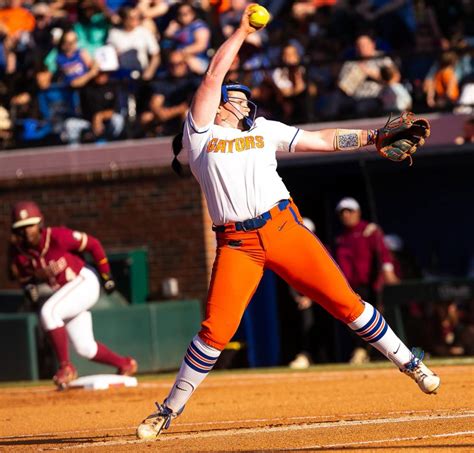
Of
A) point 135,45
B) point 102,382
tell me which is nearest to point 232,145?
point 102,382

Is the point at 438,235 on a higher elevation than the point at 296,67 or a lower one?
lower

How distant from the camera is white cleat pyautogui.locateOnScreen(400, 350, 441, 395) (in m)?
7.76

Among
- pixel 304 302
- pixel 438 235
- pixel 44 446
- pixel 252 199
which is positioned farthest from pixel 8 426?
pixel 438 235

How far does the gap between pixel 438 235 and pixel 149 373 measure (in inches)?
155

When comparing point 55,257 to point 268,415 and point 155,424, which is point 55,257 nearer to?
point 268,415

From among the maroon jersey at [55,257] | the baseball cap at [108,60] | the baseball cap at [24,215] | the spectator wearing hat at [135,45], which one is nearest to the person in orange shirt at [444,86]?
the spectator wearing hat at [135,45]

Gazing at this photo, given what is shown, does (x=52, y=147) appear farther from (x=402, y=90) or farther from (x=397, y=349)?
(x=397, y=349)

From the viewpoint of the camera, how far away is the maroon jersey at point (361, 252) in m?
14.5

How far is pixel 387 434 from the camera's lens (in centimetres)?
708

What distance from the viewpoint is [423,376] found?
7.79 m

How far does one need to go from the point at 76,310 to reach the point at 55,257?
546 millimetres

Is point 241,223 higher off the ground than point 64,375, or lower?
higher

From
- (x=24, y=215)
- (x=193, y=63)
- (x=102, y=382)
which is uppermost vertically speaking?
(x=193, y=63)

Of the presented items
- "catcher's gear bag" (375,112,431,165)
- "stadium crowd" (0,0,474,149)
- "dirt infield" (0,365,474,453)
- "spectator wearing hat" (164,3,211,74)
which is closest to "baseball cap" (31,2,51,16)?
"stadium crowd" (0,0,474,149)
